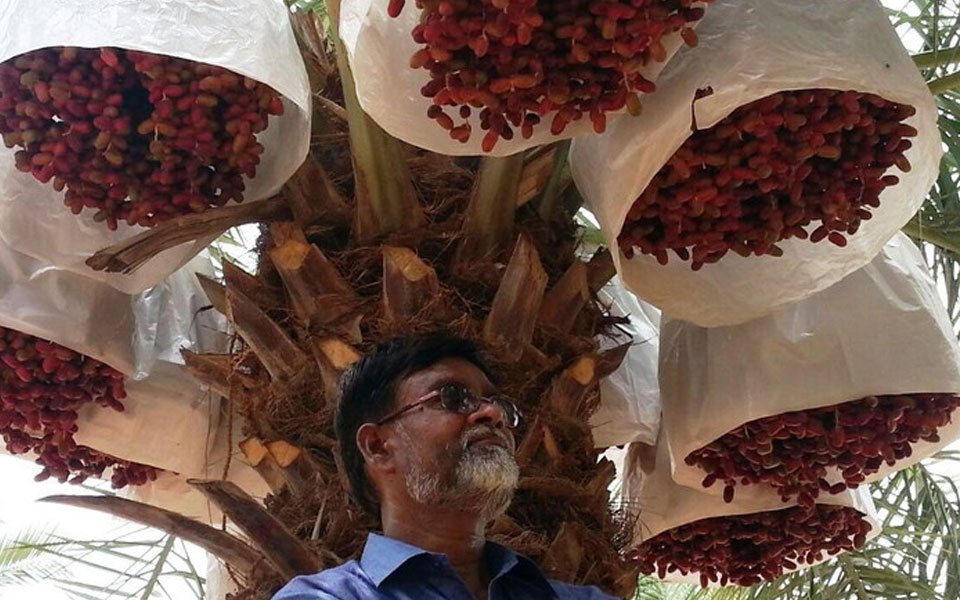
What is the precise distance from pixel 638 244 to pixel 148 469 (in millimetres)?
1479

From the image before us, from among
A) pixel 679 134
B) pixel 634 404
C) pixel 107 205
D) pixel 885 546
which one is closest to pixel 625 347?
pixel 634 404

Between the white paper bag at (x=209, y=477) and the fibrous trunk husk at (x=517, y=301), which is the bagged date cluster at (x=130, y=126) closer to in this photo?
the fibrous trunk husk at (x=517, y=301)

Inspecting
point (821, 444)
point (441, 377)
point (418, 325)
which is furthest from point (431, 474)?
point (821, 444)

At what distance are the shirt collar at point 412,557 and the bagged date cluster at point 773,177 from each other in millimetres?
535

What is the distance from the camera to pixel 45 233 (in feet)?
7.82

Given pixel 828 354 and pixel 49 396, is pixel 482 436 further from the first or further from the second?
pixel 49 396

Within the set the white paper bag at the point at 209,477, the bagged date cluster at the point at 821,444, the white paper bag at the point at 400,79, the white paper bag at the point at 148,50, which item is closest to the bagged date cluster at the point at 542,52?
the white paper bag at the point at 400,79

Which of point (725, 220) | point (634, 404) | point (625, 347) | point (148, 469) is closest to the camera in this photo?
point (725, 220)

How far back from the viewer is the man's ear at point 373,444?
2197mm

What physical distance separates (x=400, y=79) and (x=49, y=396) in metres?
1.18

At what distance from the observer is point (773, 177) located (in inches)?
78.0

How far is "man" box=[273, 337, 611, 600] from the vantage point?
6.37ft

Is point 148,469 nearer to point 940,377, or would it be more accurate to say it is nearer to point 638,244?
point 638,244

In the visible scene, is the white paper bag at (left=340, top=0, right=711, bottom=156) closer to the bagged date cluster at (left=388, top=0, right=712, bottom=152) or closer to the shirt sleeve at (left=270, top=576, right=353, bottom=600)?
the bagged date cluster at (left=388, top=0, right=712, bottom=152)
